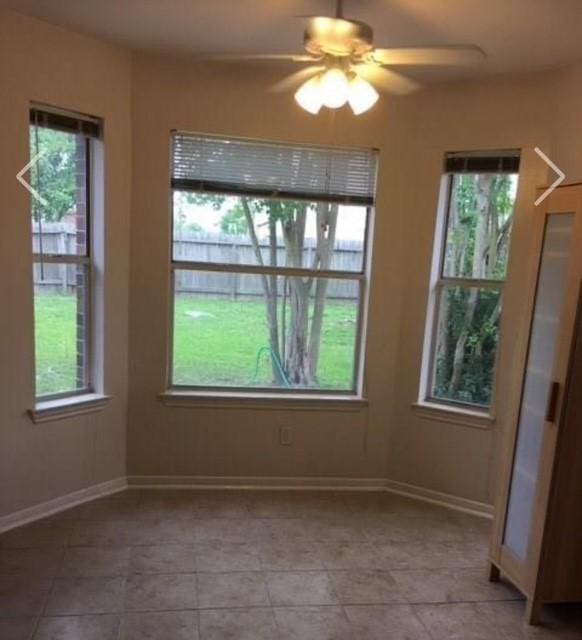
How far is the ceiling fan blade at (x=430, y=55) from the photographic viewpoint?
1.92 metres

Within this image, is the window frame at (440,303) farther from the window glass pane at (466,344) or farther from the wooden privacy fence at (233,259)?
the wooden privacy fence at (233,259)

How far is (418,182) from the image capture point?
3383 millimetres

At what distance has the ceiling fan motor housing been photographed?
191 centimetres

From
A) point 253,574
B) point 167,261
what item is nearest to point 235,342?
point 167,261

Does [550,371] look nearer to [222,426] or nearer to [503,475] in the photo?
[503,475]

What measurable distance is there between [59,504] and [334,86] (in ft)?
8.66

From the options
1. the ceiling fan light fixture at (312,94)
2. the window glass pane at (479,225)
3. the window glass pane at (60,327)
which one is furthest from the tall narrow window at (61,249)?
the window glass pane at (479,225)

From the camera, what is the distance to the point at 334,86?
203 centimetres

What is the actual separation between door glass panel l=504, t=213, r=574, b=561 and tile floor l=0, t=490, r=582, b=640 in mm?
394

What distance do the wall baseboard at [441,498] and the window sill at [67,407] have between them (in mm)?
1906

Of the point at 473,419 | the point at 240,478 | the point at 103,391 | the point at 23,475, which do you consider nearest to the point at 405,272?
the point at 473,419

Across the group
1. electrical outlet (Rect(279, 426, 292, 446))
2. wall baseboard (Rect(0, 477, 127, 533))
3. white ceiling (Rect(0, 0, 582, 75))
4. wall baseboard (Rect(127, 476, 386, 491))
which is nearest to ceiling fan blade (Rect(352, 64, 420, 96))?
white ceiling (Rect(0, 0, 582, 75))

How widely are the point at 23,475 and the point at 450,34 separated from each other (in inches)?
120

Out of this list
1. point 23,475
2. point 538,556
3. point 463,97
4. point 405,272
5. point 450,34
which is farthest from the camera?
point 405,272
